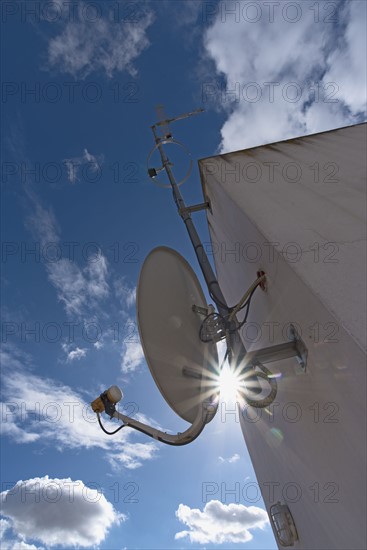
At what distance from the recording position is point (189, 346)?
3688 mm

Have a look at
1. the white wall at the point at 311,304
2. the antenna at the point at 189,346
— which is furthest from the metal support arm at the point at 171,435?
the white wall at the point at 311,304

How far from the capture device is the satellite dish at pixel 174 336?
314 cm

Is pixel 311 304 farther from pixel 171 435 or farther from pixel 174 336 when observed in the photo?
pixel 171 435

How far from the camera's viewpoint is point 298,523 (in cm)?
367

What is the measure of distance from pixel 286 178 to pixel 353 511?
3.35m

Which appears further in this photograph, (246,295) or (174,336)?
(174,336)

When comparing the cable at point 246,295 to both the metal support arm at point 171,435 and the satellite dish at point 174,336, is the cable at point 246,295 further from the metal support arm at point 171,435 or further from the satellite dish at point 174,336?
the metal support arm at point 171,435

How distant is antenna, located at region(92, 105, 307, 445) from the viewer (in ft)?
9.81

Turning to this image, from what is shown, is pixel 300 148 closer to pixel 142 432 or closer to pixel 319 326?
pixel 319 326

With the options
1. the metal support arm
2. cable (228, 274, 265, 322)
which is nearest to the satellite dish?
the metal support arm

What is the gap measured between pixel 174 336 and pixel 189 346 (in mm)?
274

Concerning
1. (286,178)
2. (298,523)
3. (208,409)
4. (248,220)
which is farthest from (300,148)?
(298,523)

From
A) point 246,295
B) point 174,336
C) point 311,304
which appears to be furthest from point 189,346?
point 311,304

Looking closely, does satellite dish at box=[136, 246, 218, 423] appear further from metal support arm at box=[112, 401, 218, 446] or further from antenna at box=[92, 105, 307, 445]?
metal support arm at box=[112, 401, 218, 446]
